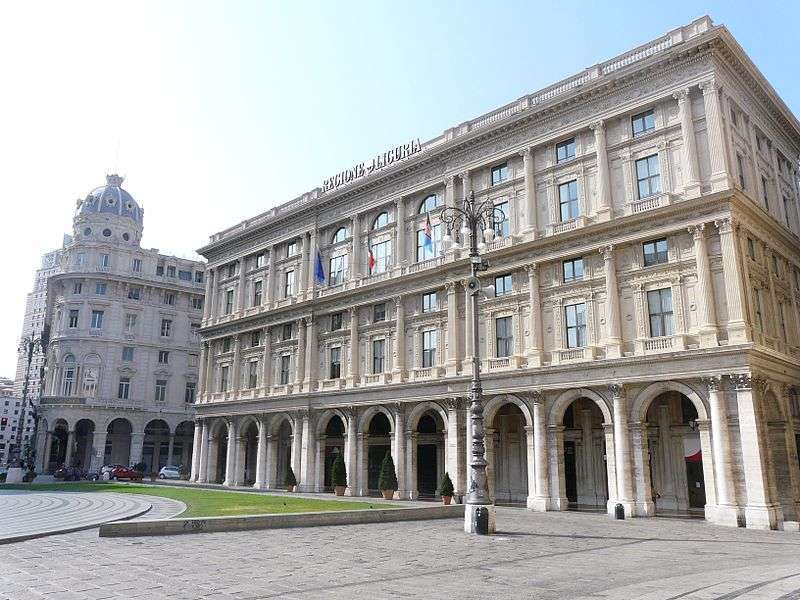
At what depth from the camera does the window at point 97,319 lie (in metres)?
77.1

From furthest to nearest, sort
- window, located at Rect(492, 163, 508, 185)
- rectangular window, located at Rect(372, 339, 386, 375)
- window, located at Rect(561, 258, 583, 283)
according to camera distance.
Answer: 1. rectangular window, located at Rect(372, 339, 386, 375)
2. window, located at Rect(492, 163, 508, 185)
3. window, located at Rect(561, 258, 583, 283)

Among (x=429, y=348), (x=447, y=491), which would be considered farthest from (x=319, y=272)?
(x=447, y=491)

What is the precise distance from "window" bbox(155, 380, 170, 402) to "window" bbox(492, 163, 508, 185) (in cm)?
5439

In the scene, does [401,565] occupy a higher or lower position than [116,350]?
lower

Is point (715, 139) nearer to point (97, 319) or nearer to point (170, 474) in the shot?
point (170, 474)

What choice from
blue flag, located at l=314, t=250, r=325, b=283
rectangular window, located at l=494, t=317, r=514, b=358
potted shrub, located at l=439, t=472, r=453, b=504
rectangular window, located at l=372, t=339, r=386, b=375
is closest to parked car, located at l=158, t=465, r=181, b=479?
blue flag, located at l=314, t=250, r=325, b=283

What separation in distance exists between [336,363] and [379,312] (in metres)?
5.66

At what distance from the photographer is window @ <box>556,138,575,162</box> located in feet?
125

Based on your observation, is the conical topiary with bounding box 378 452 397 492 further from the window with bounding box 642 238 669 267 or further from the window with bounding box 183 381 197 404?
the window with bounding box 183 381 197 404

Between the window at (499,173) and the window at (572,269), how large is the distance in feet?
24.4

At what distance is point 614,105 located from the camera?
36000 mm

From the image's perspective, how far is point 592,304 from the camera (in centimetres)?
3506

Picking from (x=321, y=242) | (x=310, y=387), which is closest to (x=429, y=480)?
(x=310, y=387)

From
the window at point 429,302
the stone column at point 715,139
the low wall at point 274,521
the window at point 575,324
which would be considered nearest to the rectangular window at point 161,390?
the window at point 429,302
